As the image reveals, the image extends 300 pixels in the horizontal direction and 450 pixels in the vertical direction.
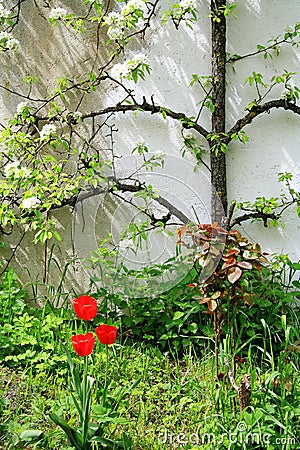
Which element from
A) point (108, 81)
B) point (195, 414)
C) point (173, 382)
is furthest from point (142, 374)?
point (108, 81)

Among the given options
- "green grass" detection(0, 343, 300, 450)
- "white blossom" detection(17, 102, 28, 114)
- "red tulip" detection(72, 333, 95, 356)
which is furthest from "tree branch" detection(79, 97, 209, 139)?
"red tulip" detection(72, 333, 95, 356)

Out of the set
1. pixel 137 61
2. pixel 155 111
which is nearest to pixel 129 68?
pixel 137 61

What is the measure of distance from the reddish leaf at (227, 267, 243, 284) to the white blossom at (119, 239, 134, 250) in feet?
2.69

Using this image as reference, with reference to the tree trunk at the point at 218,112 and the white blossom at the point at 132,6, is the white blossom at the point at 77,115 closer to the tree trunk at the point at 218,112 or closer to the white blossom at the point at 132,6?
the white blossom at the point at 132,6

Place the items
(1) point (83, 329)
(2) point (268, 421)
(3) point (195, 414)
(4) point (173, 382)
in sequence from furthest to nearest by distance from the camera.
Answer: (1) point (83, 329) → (4) point (173, 382) → (3) point (195, 414) → (2) point (268, 421)

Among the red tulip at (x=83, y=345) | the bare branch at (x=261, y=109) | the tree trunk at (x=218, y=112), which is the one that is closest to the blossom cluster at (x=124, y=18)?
the tree trunk at (x=218, y=112)

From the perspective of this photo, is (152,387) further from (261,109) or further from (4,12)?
(4,12)

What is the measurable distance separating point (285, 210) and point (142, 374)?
46.5 inches

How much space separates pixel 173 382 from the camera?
2.70 metres

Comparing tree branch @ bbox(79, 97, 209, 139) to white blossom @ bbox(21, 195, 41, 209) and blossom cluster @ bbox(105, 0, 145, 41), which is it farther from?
white blossom @ bbox(21, 195, 41, 209)

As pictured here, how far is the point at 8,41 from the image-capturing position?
126 inches

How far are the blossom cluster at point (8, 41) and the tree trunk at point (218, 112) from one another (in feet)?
3.34

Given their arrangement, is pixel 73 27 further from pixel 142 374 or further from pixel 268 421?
pixel 268 421

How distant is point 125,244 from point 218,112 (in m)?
0.84
